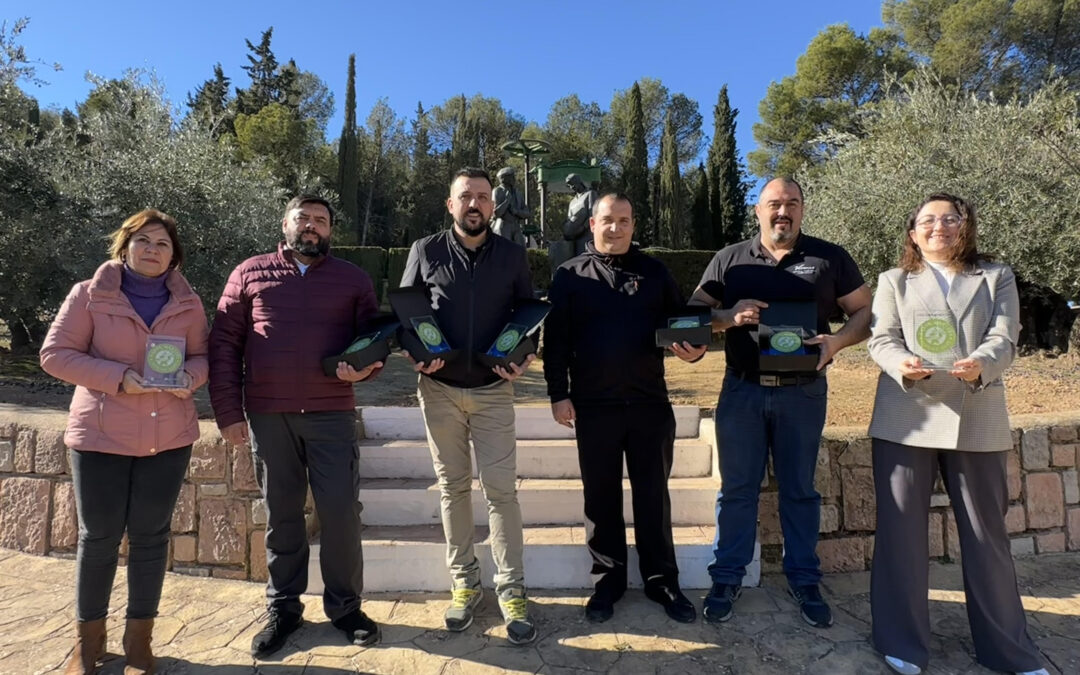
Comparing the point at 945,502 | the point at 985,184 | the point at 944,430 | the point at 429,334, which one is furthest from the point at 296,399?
the point at 985,184

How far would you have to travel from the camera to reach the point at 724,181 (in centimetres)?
2584

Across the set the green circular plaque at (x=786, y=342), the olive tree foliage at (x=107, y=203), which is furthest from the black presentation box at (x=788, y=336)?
the olive tree foliage at (x=107, y=203)

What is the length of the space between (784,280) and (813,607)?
1.39 m

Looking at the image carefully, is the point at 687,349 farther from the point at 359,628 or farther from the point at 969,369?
the point at 359,628

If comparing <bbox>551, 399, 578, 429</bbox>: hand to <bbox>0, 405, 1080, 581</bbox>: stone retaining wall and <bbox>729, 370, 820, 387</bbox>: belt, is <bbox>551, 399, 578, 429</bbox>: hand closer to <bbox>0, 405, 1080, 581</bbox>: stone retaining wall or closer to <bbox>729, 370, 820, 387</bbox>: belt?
<bbox>729, 370, 820, 387</bbox>: belt

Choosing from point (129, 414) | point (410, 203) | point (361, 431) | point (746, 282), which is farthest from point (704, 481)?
point (410, 203)

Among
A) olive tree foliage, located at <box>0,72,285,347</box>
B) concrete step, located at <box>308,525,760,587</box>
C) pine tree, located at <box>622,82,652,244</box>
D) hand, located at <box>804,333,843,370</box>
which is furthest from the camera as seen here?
pine tree, located at <box>622,82,652,244</box>

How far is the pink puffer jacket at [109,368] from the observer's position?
2039 mm

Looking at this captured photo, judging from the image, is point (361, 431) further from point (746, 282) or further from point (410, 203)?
point (410, 203)

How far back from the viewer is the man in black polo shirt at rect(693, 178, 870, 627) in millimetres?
2424

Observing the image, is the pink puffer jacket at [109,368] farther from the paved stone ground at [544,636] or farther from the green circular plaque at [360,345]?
the paved stone ground at [544,636]

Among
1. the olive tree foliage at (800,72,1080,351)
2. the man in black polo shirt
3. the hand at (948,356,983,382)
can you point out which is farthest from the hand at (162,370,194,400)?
the olive tree foliage at (800,72,1080,351)

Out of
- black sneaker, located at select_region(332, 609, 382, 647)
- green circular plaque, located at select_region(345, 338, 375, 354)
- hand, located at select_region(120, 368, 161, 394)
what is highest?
green circular plaque, located at select_region(345, 338, 375, 354)

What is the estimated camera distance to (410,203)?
3134 centimetres
